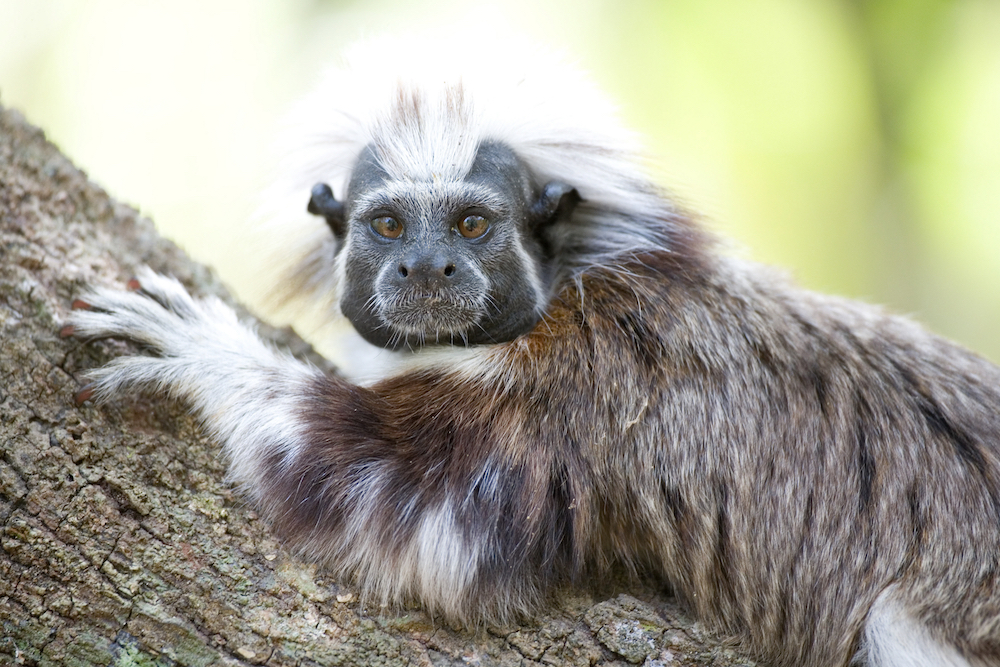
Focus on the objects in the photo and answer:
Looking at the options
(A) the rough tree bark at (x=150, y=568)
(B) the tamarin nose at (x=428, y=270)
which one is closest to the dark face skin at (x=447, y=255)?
(B) the tamarin nose at (x=428, y=270)

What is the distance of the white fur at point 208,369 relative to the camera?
3902 millimetres

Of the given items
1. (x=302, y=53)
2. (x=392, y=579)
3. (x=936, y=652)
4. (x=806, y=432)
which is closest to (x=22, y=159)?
(x=392, y=579)

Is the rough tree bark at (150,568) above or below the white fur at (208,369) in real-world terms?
below

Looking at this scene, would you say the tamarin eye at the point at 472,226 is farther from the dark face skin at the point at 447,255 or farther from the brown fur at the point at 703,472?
the brown fur at the point at 703,472

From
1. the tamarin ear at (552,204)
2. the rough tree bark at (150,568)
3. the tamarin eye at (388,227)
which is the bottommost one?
the rough tree bark at (150,568)

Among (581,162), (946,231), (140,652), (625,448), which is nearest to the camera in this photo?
(140,652)

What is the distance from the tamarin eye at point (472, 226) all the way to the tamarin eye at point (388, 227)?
319 mm

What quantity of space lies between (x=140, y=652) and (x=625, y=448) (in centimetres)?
226

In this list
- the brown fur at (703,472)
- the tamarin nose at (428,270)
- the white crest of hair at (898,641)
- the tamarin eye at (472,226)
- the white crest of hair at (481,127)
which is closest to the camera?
the white crest of hair at (898,641)

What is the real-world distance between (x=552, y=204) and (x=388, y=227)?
925 mm

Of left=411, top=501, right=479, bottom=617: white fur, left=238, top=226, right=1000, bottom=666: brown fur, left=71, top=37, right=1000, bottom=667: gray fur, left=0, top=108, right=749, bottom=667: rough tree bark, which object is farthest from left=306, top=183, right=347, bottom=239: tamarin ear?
left=411, top=501, right=479, bottom=617: white fur

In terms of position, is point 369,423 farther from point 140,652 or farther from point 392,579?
point 140,652

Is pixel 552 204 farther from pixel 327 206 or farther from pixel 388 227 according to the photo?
pixel 327 206

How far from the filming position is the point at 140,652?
3350 millimetres
